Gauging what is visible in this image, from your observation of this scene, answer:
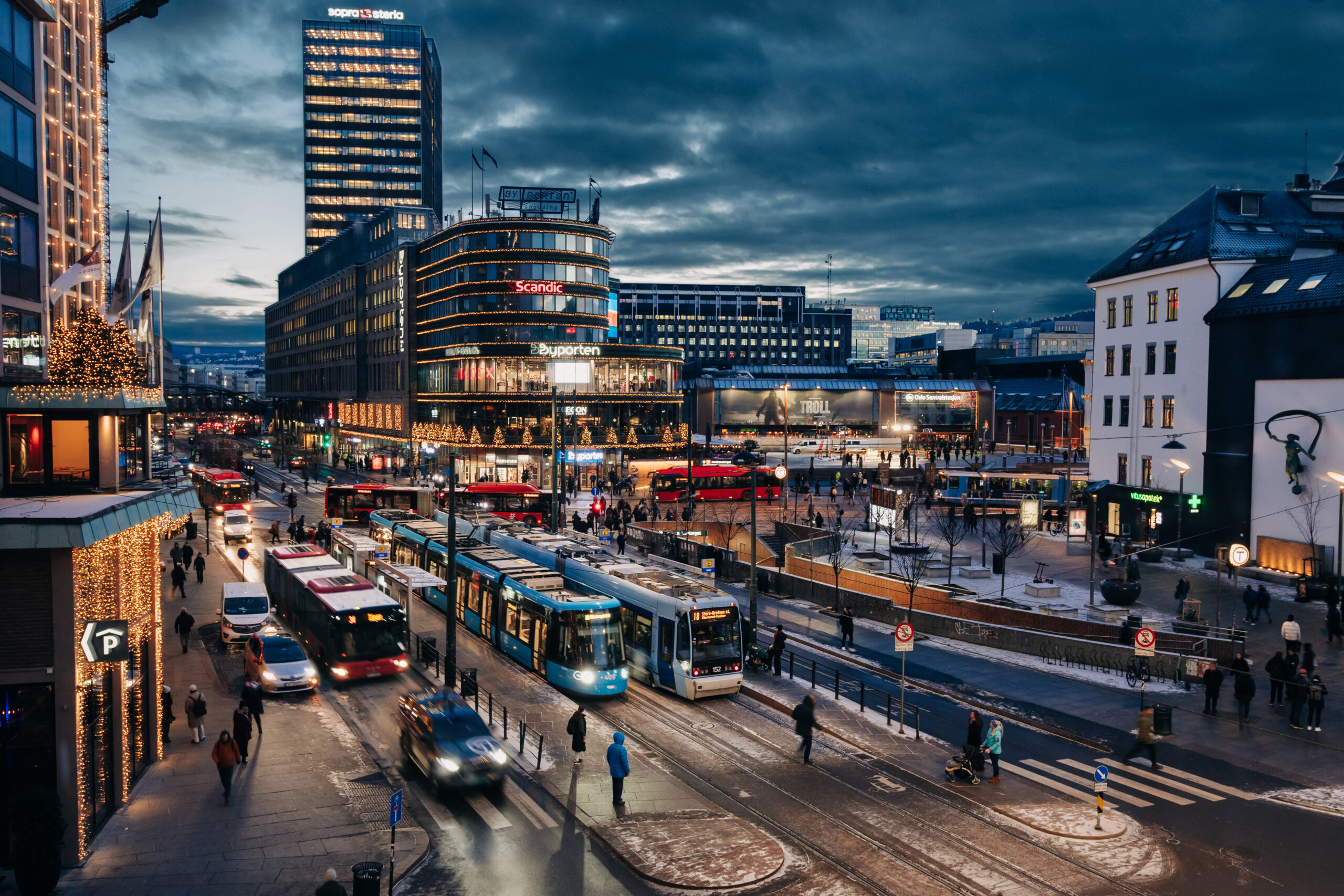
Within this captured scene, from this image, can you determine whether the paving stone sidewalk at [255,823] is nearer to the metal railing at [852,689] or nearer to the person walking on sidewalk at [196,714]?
the person walking on sidewalk at [196,714]

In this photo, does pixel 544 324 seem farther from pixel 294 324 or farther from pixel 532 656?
pixel 294 324

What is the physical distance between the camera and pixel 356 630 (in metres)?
26.8

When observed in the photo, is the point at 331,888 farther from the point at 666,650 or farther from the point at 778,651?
the point at 778,651

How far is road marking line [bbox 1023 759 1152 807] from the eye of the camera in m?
19.0

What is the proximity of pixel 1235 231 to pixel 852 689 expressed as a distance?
3576cm

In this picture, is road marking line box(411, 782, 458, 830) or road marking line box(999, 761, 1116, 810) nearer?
road marking line box(411, 782, 458, 830)

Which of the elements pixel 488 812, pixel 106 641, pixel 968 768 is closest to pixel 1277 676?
pixel 968 768

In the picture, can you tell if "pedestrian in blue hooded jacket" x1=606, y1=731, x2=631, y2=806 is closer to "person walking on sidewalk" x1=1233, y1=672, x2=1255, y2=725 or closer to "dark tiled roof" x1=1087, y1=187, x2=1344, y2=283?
"person walking on sidewalk" x1=1233, y1=672, x2=1255, y2=725

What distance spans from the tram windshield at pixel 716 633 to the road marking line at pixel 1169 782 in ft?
30.8

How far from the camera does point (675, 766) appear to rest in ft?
67.3

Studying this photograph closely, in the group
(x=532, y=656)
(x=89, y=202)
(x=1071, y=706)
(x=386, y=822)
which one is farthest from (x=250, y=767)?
(x=89, y=202)

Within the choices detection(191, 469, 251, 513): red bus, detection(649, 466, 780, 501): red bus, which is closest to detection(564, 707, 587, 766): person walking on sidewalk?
detection(191, 469, 251, 513): red bus

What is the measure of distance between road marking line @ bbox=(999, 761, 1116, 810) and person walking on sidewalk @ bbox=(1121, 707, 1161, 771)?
2.46 meters

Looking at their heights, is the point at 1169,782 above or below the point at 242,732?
below
